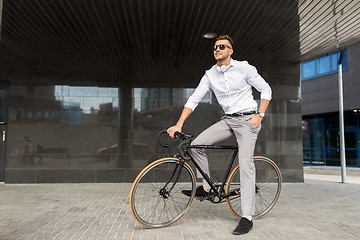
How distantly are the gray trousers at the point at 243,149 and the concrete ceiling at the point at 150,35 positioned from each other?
2369 millimetres

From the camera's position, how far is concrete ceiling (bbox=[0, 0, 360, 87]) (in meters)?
4.77

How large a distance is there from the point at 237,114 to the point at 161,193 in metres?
1.29

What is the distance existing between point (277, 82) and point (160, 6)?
4.35 m

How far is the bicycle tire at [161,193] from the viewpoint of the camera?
2908 millimetres

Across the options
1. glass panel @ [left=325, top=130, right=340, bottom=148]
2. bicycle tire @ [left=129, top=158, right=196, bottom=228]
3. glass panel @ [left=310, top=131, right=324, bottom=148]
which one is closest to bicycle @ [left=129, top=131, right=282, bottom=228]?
bicycle tire @ [left=129, top=158, right=196, bottom=228]

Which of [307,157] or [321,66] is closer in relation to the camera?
[321,66]

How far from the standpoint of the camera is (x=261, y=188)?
3.67 meters

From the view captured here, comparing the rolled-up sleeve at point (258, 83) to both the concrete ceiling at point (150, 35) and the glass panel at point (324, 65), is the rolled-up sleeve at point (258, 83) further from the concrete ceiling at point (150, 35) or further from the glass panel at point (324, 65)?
the glass panel at point (324, 65)

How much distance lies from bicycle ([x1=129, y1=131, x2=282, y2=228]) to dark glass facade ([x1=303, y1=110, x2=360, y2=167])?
673 inches

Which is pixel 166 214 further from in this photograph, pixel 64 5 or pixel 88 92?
pixel 88 92

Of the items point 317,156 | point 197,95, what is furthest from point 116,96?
point 317,156

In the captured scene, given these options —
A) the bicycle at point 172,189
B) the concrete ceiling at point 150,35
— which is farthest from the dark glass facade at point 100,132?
the bicycle at point 172,189

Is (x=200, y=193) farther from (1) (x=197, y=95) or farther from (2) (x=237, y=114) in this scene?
(1) (x=197, y=95)

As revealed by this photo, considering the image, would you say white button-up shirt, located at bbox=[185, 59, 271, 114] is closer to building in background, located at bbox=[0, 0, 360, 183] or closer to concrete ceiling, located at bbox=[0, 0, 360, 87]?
concrete ceiling, located at bbox=[0, 0, 360, 87]
